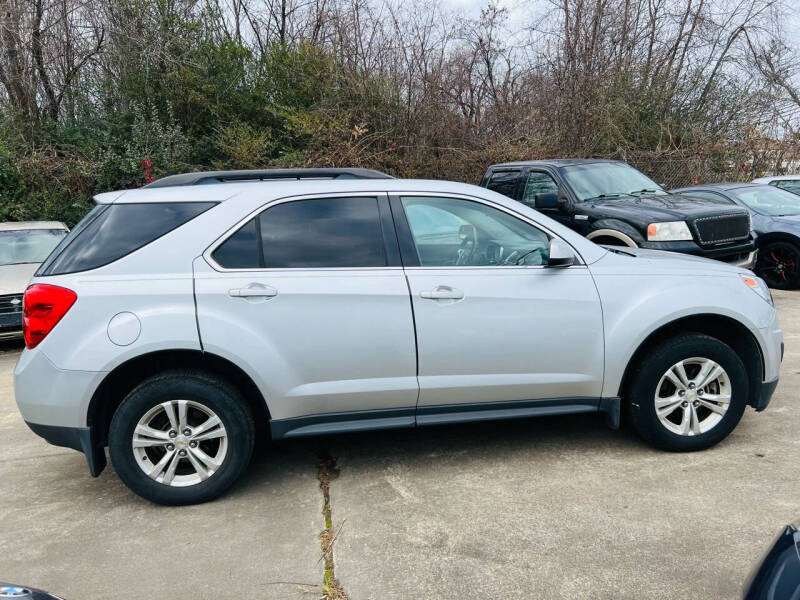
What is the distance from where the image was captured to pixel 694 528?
322 centimetres

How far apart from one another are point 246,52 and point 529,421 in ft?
38.0

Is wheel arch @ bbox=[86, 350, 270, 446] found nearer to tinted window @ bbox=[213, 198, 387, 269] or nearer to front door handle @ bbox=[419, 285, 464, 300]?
tinted window @ bbox=[213, 198, 387, 269]

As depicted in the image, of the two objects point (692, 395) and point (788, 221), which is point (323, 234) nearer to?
point (692, 395)

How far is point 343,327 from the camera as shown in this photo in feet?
12.0

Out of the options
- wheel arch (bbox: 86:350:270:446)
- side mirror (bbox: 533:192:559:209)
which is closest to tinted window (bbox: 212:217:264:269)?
wheel arch (bbox: 86:350:270:446)

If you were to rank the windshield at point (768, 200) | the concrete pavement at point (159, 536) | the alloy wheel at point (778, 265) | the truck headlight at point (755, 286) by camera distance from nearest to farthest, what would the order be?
the concrete pavement at point (159, 536), the truck headlight at point (755, 286), the alloy wheel at point (778, 265), the windshield at point (768, 200)

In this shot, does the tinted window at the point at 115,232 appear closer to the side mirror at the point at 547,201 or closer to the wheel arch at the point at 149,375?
the wheel arch at the point at 149,375

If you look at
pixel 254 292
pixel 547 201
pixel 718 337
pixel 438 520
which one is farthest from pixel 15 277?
pixel 718 337

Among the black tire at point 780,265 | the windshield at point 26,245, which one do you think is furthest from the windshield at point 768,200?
the windshield at point 26,245

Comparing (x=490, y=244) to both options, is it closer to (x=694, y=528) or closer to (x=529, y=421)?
(x=529, y=421)

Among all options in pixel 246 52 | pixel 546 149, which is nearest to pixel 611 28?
pixel 546 149

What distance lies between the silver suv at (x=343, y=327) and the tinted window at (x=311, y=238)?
0.01 m

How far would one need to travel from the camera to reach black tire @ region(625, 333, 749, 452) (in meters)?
3.97

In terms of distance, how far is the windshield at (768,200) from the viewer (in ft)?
32.4
